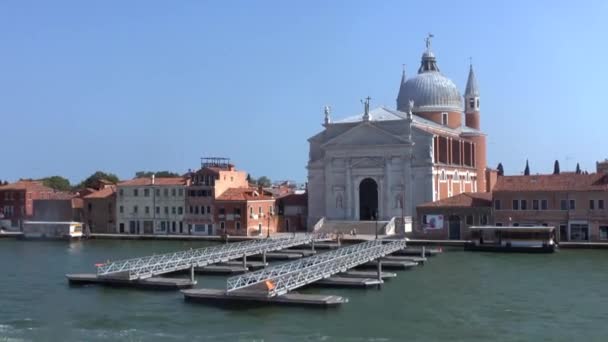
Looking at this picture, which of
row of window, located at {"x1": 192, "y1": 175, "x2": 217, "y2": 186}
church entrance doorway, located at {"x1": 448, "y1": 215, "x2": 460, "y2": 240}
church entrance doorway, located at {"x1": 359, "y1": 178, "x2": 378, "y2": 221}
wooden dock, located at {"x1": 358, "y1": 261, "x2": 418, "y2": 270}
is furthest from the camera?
church entrance doorway, located at {"x1": 359, "y1": 178, "x2": 378, "y2": 221}

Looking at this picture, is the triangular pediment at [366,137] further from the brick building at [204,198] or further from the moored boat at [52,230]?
the moored boat at [52,230]

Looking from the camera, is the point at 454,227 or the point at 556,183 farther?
the point at 454,227

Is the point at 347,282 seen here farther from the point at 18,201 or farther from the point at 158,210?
the point at 18,201

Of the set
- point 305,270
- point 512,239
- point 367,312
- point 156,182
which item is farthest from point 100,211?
point 367,312

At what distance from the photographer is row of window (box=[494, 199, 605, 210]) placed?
166ft

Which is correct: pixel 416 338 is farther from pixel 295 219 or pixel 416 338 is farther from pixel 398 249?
pixel 295 219

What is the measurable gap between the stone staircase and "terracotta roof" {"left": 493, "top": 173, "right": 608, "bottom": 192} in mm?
8851

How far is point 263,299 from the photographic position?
28719mm

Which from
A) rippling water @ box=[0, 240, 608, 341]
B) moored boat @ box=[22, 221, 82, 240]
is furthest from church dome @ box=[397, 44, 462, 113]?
rippling water @ box=[0, 240, 608, 341]

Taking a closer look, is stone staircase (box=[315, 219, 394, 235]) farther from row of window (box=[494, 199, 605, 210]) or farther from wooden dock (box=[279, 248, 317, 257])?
row of window (box=[494, 199, 605, 210])

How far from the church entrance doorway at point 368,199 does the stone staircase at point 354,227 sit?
10.9 ft

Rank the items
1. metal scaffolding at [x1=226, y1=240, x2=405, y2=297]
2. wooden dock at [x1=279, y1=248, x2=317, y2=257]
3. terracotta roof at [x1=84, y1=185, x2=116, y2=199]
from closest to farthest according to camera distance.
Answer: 1. metal scaffolding at [x1=226, y1=240, x2=405, y2=297]
2. wooden dock at [x1=279, y1=248, x2=317, y2=257]
3. terracotta roof at [x1=84, y1=185, x2=116, y2=199]

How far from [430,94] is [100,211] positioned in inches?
1193

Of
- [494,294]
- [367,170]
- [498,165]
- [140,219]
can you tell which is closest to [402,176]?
[367,170]
